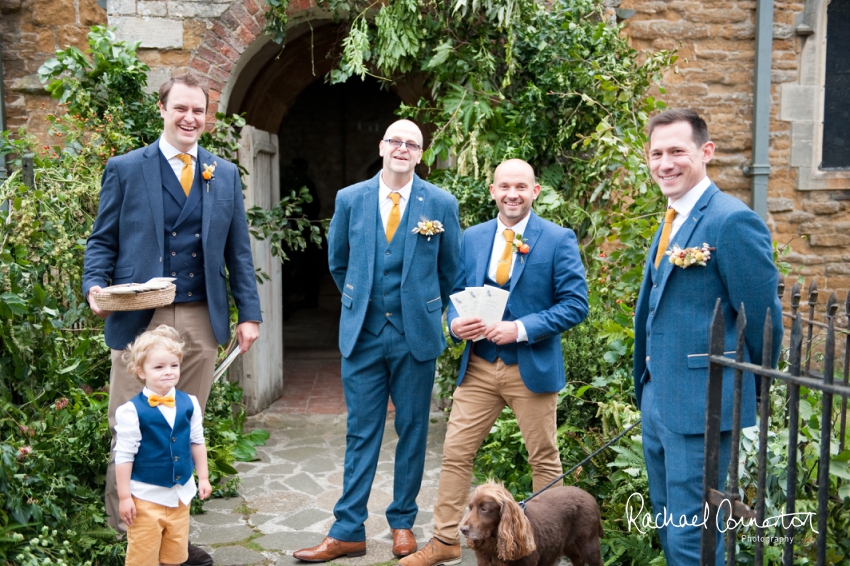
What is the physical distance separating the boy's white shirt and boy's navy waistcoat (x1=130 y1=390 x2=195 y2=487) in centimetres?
2

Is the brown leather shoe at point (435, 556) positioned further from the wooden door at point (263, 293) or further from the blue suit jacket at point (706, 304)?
the wooden door at point (263, 293)

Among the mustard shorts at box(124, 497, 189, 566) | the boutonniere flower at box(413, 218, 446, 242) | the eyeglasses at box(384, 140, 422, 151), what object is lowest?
the mustard shorts at box(124, 497, 189, 566)

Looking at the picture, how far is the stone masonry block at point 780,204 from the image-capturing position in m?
8.05

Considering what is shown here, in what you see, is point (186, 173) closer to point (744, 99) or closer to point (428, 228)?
point (428, 228)

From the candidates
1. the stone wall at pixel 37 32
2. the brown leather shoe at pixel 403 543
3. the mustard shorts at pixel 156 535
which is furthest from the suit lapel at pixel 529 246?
the stone wall at pixel 37 32

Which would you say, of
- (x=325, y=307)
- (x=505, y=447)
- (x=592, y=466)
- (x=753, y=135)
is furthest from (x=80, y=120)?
(x=325, y=307)

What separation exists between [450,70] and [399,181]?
2.53 m

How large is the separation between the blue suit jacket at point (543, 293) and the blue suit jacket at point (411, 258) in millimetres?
168

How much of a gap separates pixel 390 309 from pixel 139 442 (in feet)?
4.50

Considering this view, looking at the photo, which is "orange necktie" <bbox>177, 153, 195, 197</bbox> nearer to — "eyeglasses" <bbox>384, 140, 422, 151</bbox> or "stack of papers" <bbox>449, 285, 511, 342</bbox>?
"eyeglasses" <bbox>384, 140, 422, 151</bbox>

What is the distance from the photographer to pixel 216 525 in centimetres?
477

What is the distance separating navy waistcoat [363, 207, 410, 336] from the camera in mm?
4066

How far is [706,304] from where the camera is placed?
286cm

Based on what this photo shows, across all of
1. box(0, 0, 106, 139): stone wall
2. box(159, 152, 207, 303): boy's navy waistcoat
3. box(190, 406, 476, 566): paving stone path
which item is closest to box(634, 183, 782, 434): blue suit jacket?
box(190, 406, 476, 566): paving stone path
